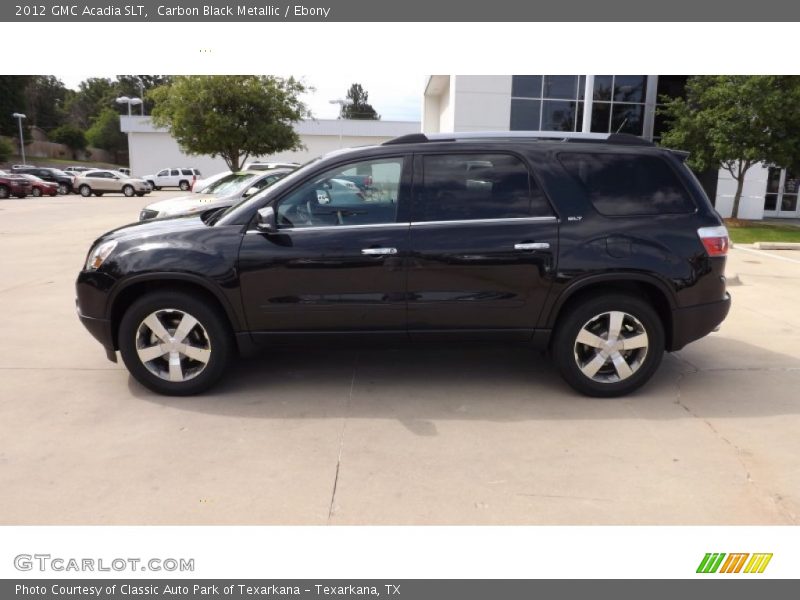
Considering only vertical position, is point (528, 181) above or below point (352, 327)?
above

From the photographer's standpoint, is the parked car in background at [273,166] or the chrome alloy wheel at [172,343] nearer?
the chrome alloy wheel at [172,343]

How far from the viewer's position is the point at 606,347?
4.69 metres

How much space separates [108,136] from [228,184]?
7172 centimetres

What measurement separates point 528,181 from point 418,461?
2.23 m

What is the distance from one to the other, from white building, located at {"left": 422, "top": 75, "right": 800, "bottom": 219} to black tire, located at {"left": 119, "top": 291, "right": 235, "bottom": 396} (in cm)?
1996

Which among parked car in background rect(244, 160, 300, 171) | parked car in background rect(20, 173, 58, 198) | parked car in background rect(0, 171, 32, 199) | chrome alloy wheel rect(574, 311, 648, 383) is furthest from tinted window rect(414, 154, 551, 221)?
parked car in background rect(20, 173, 58, 198)

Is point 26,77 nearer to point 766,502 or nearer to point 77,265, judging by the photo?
point 77,265

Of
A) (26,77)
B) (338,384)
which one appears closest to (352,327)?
(338,384)

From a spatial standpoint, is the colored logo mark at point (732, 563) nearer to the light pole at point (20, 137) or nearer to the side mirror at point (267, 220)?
the side mirror at point (267, 220)

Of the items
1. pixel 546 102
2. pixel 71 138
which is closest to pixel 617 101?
pixel 546 102

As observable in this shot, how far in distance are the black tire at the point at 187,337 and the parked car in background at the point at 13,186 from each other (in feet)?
111

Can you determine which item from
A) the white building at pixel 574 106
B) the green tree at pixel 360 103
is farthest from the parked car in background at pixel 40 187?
the green tree at pixel 360 103

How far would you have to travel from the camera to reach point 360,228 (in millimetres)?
4543

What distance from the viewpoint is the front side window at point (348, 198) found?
4.59m
